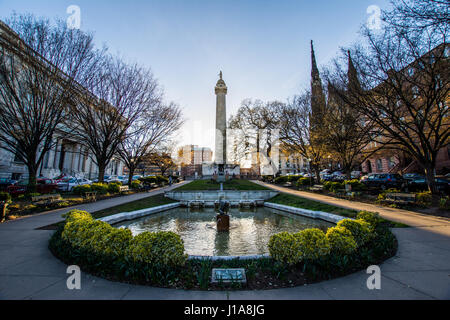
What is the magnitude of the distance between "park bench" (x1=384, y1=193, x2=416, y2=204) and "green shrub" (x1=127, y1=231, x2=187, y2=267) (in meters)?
14.4

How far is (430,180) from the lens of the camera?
1476 cm

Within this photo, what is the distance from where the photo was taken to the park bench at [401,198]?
12.2 metres

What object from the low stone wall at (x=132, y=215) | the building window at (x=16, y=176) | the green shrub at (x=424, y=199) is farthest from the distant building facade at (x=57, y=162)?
the green shrub at (x=424, y=199)

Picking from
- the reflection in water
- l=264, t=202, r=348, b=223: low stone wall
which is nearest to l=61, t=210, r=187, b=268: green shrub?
the reflection in water

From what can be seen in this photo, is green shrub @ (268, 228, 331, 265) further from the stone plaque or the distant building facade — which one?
the distant building facade

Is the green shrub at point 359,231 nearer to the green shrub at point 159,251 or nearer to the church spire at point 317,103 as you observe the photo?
the green shrub at point 159,251

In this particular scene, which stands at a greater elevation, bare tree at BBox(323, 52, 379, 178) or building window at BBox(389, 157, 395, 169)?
bare tree at BBox(323, 52, 379, 178)

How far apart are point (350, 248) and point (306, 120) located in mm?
23365

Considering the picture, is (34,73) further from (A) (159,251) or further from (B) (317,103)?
(B) (317,103)

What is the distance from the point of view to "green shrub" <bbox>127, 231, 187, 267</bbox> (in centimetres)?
433

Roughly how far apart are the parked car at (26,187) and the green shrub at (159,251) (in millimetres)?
20133

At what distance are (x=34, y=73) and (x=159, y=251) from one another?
53.5ft

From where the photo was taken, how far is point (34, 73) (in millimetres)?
13195
